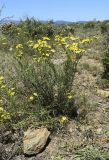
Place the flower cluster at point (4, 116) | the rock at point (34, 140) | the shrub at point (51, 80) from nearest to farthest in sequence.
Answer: the rock at point (34, 140)
the flower cluster at point (4, 116)
the shrub at point (51, 80)

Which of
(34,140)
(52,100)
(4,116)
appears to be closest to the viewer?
(34,140)

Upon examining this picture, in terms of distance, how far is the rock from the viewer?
560 centimetres

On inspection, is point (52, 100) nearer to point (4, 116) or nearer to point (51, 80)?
point (51, 80)

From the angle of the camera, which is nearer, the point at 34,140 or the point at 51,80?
the point at 34,140

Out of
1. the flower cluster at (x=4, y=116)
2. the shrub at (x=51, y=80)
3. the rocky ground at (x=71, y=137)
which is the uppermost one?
the shrub at (x=51, y=80)

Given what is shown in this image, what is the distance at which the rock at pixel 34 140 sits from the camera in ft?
18.4

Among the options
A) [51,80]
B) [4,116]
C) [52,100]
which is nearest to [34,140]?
[4,116]

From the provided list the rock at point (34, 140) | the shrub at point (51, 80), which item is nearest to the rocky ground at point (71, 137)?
the rock at point (34, 140)

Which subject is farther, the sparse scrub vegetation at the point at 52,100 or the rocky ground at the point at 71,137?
the sparse scrub vegetation at the point at 52,100

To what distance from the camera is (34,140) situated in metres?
5.65

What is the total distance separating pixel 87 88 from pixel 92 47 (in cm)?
384

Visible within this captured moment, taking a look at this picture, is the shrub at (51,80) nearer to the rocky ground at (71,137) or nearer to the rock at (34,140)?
the rocky ground at (71,137)

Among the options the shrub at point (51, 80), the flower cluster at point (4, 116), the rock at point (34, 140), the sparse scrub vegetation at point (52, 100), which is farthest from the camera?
the shrub at point (51, 80)

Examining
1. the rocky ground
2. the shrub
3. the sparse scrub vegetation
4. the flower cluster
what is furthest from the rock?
the shrub
